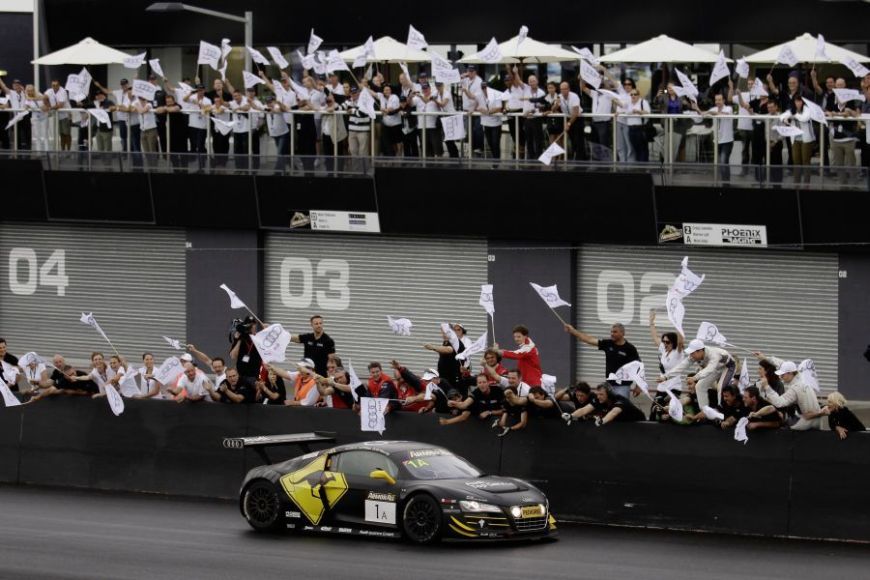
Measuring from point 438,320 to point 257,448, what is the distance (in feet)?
39.2

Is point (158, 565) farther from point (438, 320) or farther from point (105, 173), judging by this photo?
point (105, 173)

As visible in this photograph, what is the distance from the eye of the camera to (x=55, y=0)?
4009 centimetres

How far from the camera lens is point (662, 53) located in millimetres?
29734

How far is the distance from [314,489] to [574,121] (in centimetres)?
1091

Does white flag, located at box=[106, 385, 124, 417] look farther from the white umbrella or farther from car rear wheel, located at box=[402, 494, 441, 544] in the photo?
the white umbrella

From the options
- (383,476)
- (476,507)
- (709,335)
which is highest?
(709,335)

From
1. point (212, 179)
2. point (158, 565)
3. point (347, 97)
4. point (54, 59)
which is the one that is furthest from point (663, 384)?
point (54, 59)

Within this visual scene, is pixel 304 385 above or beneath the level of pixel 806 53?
beneath

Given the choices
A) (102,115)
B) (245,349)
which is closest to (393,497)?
(245,349)

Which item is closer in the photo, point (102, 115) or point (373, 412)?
point (373, 412)

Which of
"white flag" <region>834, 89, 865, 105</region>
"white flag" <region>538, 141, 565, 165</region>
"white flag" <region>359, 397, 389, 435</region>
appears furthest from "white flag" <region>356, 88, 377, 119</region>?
"white flag" <region>359, 397, 389, 435</region>

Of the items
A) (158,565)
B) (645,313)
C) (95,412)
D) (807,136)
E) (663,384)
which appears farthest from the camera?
(645,313)

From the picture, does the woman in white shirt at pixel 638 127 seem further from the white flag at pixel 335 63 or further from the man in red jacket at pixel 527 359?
the man in red jacket at pixel 527 359

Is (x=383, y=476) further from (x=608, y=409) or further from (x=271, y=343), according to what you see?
(x=271, y=343)
